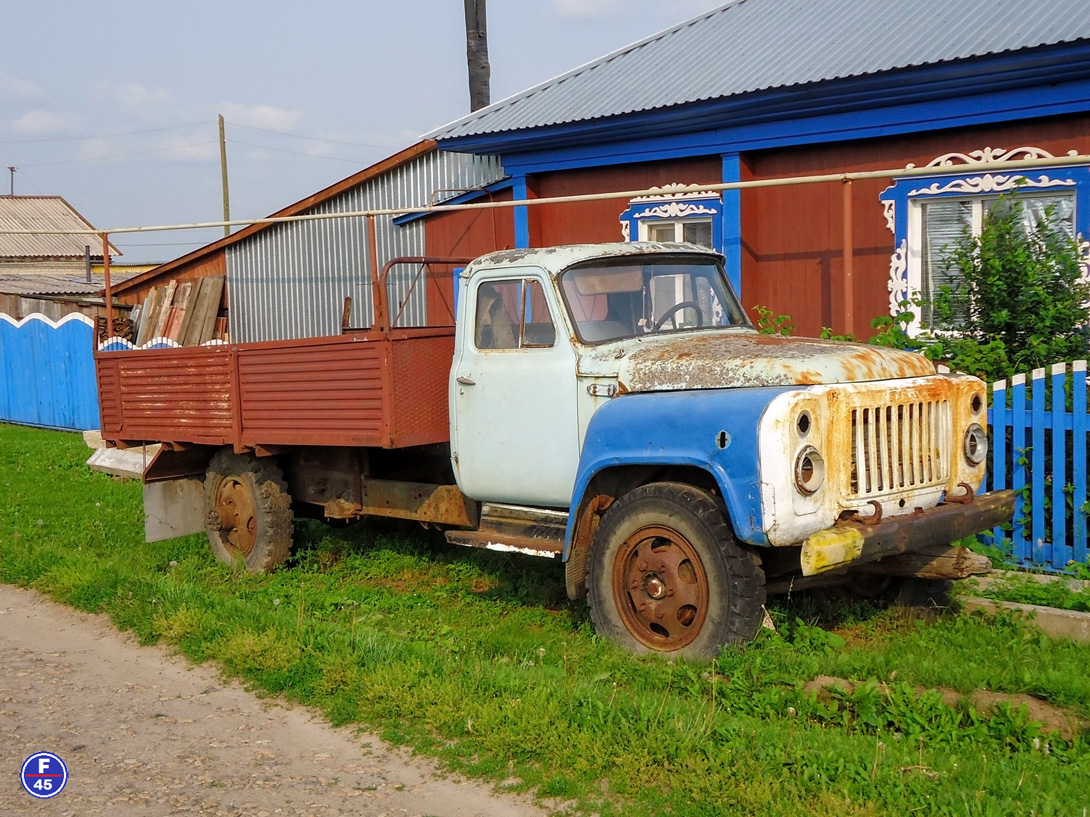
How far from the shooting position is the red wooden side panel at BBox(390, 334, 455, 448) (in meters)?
6.74

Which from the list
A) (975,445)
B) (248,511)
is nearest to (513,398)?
(975,445)

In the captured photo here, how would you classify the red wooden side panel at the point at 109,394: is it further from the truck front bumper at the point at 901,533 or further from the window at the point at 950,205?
the window at the point at 950,205

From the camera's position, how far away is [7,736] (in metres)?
4.96

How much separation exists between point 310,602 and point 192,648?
968 millimetres

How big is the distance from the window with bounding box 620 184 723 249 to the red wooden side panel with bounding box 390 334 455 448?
14.2 ft

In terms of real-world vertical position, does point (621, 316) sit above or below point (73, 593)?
above

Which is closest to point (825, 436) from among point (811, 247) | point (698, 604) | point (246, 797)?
point (698, 604)

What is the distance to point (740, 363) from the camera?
17.1ft

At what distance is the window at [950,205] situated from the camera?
8641 millimetres

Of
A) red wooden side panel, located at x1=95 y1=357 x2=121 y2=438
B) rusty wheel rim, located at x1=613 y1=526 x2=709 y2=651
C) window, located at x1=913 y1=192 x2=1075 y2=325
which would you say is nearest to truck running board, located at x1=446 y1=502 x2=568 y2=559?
rusty wheel rim, located at x1=613 y1=526 x2=709 y2=651

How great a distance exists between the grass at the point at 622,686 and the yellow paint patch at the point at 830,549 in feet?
1.69

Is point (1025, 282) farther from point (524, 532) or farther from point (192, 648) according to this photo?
point (192, 648)

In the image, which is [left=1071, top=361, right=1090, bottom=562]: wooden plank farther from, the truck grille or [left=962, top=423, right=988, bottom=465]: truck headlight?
the truck grille

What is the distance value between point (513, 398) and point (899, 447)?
6.77ft
